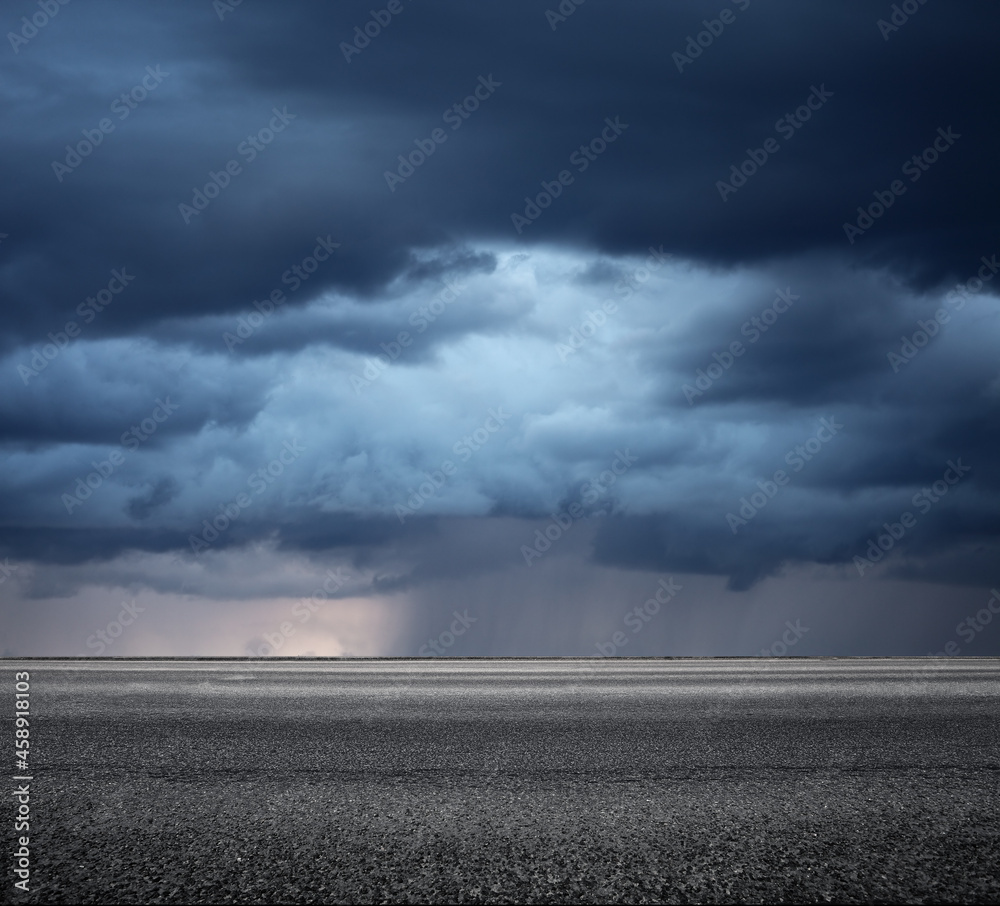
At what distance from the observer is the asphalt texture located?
439 centimetres

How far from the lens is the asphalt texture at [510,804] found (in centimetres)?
439

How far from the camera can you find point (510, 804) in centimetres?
595

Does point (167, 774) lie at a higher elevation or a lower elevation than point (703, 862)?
higher

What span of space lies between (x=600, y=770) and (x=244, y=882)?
12.4 feet

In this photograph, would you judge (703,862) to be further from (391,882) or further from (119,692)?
(119,692)

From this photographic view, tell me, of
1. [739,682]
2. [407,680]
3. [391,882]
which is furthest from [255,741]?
[739,682]

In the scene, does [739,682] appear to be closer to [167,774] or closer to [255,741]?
[255,741]

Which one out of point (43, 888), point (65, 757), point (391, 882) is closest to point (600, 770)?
point (391, 882)

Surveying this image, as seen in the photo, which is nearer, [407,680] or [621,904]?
[621,904]

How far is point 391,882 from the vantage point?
14.4ft

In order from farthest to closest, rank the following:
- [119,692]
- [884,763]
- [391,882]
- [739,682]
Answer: [739,682] → [119,692] → [884,763] → [391,882]

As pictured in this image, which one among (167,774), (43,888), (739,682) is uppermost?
(739,682)

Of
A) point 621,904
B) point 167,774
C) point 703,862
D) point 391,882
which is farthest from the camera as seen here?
point 167,774

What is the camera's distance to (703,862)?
468cm
